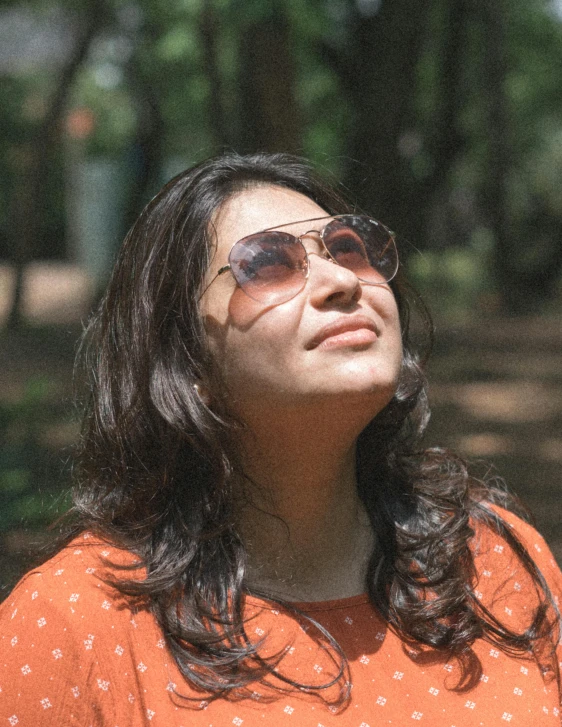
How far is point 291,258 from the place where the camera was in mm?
2004

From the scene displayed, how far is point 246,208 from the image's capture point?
6.81 ft

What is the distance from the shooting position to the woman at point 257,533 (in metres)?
1.78

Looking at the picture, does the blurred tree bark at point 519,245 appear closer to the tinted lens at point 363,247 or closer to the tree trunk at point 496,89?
the tree trunk at point 496,89

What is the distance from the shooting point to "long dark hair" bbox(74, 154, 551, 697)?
189cm

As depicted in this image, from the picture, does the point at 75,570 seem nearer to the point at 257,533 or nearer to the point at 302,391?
the point at 257,533

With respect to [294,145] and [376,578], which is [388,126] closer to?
[294,145]

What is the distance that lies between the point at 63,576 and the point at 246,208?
79 centimetres

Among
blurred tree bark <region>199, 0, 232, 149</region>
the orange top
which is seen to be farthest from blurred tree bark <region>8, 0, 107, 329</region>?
the orange top

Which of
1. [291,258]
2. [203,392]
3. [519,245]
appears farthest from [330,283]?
[519,245]

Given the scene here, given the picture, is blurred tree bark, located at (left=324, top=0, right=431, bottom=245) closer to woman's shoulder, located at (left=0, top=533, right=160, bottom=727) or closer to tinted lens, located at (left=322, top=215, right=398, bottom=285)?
tinted lens, located at (left=322, top=215, right=398, bottom=285)

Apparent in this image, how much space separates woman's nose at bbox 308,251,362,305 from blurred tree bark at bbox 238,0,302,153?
13.6ft

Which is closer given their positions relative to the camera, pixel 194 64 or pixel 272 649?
pixel 272 649

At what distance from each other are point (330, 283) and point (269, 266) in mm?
119

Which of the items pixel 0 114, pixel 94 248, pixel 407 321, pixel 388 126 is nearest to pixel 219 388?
pixel 407 321
